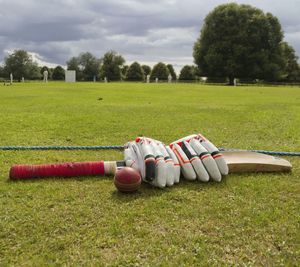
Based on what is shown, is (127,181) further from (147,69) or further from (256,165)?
(147,69)

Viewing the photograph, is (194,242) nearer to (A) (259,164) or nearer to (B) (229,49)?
(A) (259,164)

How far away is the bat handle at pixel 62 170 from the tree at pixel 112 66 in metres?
75.0

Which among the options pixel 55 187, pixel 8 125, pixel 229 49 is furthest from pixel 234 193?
pixel 229 49

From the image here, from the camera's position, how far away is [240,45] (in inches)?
2140

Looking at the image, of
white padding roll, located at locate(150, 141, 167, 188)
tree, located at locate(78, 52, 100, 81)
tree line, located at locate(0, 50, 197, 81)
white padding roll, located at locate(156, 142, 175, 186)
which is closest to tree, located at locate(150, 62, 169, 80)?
tree line, located at locate(0, 50, 197, 81)

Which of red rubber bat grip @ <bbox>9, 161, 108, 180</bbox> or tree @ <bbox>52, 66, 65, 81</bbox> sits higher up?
tree @ <bbox>52, 66, 65, 81</bbox>

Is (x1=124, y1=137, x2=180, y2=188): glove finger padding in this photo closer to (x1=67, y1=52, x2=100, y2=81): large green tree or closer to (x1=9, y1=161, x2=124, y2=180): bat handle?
(x1=9, y1=161, x2=124, y2=180): bat handle

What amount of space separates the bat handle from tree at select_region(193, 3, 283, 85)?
51535mm

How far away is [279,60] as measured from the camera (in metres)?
55.6

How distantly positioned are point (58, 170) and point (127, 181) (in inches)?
37.4

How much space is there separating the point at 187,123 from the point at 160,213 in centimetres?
565

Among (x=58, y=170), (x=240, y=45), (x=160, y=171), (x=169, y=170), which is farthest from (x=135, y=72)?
(x=160, y=171)

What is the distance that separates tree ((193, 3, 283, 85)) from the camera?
5444cm

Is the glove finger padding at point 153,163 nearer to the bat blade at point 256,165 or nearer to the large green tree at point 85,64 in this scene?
the bat blade at point 256,165
